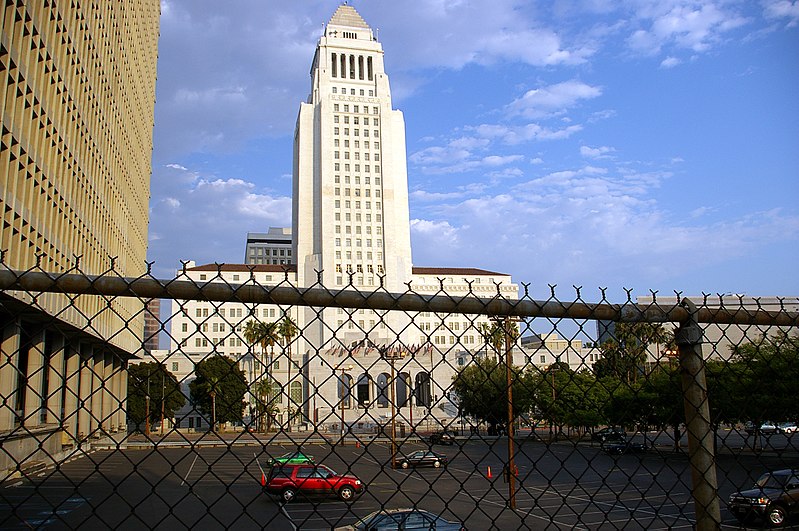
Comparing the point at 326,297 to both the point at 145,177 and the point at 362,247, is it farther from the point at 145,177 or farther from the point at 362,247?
the point at 362,247

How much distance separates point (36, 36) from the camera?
82.6 feet

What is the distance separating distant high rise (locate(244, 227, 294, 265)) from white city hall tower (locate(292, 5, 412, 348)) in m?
74.3

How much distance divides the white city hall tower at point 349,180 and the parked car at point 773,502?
299ft

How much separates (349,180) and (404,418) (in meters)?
106

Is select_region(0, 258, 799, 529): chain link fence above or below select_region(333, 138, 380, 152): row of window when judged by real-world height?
below

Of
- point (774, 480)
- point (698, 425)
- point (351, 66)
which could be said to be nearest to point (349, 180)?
point (351, 66)

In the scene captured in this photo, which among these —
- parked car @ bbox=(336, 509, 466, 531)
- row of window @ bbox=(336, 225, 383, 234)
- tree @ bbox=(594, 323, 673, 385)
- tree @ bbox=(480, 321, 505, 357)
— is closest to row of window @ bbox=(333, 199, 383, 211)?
row of window @ bbox=(336, 225, 383, 234)

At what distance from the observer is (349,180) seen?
10894 centimetres

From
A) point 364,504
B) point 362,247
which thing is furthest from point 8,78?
point 362,247

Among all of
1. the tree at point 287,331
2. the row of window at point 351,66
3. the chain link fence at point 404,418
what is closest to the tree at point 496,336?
the chain link fence at point 404,418

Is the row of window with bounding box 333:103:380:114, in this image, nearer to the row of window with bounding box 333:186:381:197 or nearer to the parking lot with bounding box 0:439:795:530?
the row of window with bounding box 333:186:381:197

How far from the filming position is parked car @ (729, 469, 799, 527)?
4.94m

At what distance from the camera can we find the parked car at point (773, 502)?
16.2 ft

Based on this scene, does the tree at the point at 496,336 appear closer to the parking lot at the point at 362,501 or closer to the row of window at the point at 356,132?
the parking lot at the point at 362,501
